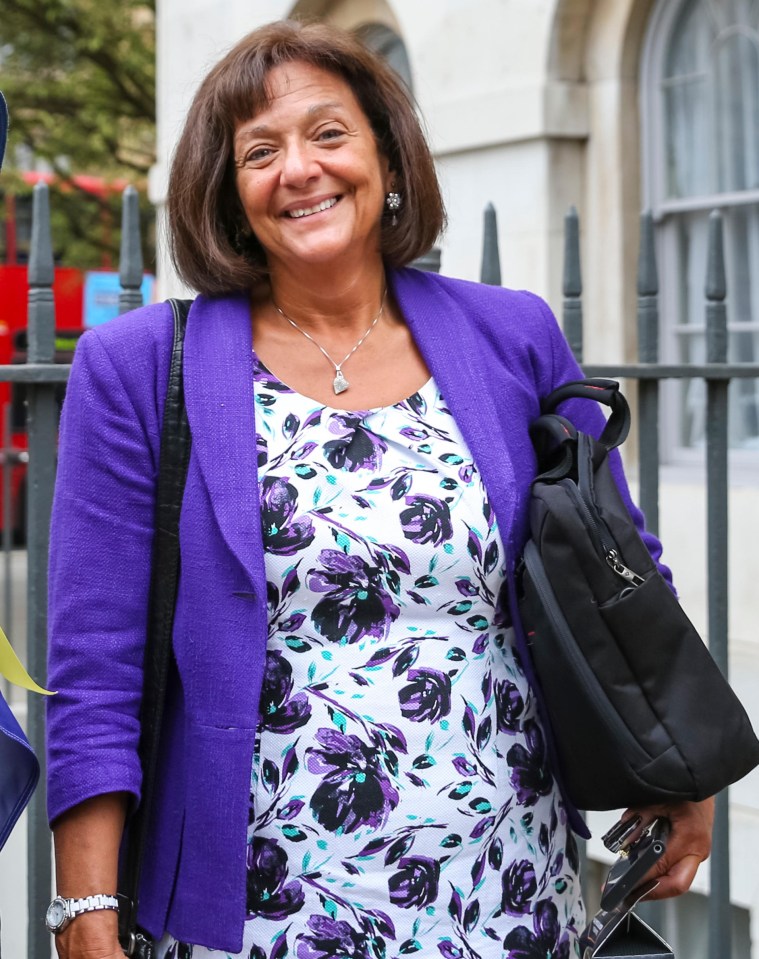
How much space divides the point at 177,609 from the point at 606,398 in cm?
76

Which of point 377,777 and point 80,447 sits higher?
point 80,447

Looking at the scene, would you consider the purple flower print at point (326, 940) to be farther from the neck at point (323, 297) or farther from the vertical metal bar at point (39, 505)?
the neck at point (323, 297)

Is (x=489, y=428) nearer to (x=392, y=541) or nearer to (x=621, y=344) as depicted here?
(x=392, y=541)

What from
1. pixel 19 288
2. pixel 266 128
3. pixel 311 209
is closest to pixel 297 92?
pixel 266 128

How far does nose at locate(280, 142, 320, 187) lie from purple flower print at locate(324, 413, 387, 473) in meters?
0.37

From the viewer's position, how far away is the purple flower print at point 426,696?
205 cm

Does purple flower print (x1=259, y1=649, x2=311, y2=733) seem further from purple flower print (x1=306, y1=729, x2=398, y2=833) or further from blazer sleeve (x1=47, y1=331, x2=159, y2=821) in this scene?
blazer sleeve (x1=47, y1=331, x2=159, y2=821)

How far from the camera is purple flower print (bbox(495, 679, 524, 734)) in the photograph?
2.14 metres

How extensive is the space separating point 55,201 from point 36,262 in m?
12.1

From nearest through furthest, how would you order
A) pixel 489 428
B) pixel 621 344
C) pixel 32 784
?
pixel 32 784
pixel 489 428
pixel 621 344

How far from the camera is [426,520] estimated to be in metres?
2.08

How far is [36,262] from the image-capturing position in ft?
8.50

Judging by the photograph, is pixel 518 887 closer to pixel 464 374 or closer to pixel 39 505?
pixel 464 374

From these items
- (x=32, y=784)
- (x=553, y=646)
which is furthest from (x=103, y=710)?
(x=553, y=646)
